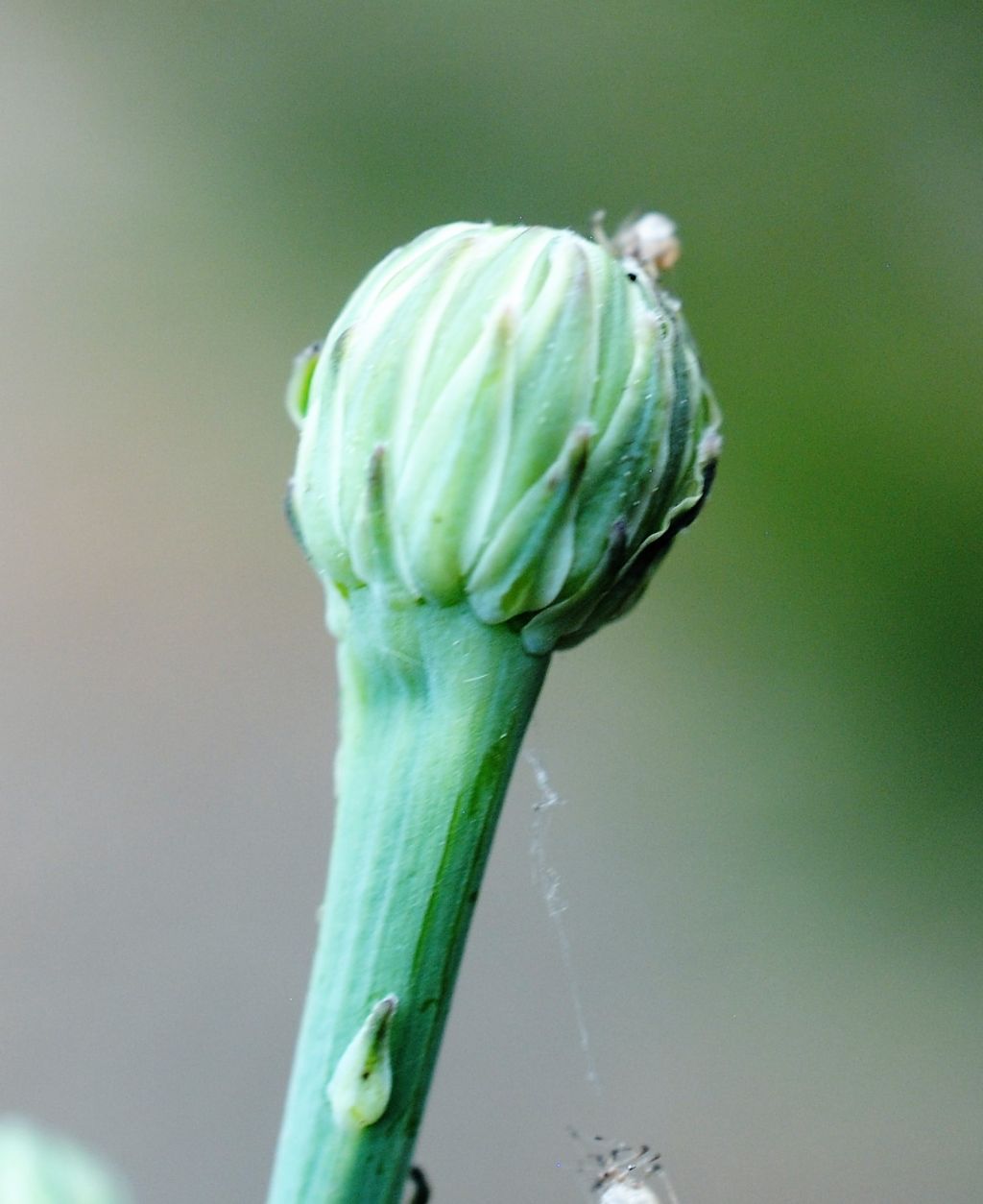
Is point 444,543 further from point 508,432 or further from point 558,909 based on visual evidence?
point 558,909

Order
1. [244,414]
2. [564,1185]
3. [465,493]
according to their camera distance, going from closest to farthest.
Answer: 1. [465,493]
2. [564,1185]
3. [244,414]

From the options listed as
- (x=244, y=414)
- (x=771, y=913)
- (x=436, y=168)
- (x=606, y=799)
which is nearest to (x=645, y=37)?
(x=436, y=168)

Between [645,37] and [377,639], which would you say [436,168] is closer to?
[645,37]

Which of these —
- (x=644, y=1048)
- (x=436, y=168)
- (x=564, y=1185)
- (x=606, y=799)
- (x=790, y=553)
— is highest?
(x=436, y=168)

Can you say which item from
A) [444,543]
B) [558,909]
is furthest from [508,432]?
[558,909]

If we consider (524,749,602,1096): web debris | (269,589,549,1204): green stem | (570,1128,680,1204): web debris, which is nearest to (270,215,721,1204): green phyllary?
(269,589,549,1204): green stem

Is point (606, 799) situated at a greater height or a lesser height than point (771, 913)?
greater

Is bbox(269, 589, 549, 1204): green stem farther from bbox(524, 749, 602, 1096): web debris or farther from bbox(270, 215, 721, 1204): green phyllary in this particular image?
bbox(524, 749, 602, 1096): web debris
